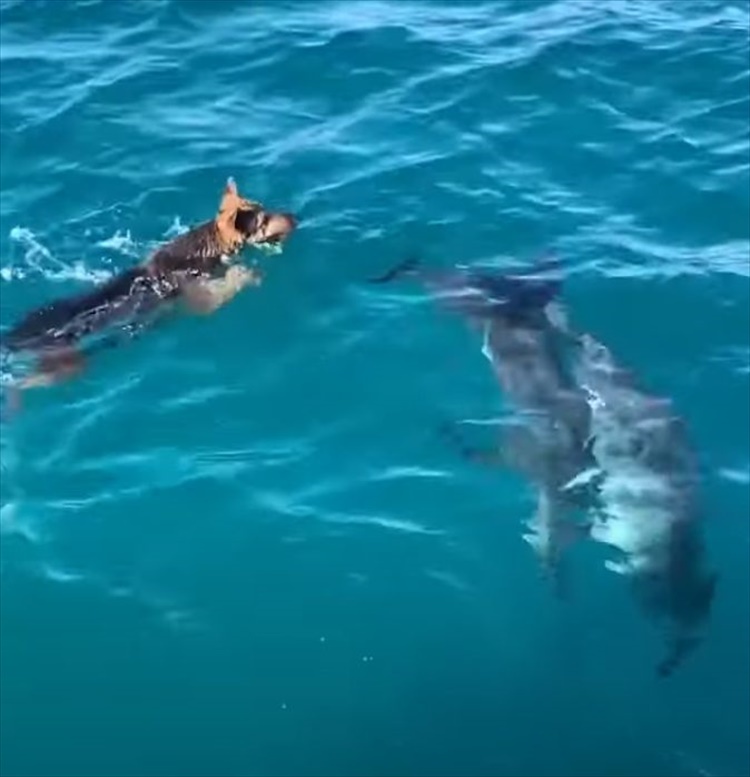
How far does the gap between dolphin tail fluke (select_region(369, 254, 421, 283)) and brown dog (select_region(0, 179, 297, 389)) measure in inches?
35.6

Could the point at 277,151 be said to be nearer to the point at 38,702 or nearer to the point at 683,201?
the point at 683,201

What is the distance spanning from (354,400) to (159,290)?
1.95 m

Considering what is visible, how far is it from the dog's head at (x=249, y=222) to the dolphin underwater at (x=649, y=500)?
2856mm

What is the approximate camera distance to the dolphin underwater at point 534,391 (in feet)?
38.4

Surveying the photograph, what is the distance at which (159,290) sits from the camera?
13.4m

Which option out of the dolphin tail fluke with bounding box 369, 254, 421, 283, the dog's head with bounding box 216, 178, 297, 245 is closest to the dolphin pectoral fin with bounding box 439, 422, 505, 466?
the dolphin tail fluke with bounding box 369, 254, 421, 283

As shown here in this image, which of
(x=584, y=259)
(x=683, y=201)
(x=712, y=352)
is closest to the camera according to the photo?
(x=712, y=352)

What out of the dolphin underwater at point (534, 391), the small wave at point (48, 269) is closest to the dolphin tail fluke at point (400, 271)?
the dolphin underwater at point (534, 391)

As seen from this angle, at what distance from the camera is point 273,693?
34.7 ft

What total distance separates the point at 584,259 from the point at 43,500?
535 centimetres

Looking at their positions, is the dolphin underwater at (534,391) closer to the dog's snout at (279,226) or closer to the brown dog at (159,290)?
the dog's snout at (279,226)

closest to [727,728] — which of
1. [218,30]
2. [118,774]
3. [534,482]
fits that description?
[534,482]

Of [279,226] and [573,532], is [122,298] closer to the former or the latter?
[279,226]

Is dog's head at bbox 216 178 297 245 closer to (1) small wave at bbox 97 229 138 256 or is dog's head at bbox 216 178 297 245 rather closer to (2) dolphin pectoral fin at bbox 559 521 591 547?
(1) small wave at bbox 97 229 138 256
